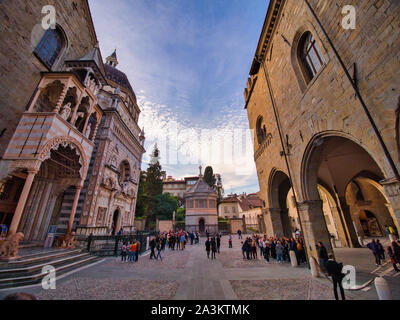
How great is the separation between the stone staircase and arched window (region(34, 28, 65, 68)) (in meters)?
→ 10.6

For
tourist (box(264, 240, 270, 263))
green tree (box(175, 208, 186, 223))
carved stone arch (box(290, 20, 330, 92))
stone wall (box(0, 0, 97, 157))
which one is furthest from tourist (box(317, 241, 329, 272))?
green tree (box(175, 208, 186, 223))

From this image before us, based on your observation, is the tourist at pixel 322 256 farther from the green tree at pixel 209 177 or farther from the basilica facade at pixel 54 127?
the green tree at pixel 209 177

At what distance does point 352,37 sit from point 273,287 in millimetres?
8719

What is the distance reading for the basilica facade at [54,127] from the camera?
319 inches

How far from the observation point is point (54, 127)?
883cm

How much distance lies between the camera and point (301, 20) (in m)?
7.75

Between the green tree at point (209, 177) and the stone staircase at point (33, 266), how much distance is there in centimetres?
3734

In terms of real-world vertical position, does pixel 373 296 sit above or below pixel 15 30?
below

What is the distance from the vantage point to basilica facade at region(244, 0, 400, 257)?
431 cm

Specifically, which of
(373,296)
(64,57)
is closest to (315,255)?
(373,296)

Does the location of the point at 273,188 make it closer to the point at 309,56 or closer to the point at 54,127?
the point at 309,56

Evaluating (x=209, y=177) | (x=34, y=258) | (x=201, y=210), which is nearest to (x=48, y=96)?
(x=34, y=258)

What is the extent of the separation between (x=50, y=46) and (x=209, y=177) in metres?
39.5
